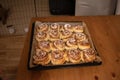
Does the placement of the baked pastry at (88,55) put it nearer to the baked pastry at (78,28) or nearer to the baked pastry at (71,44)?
the baked pastry at (71,44)

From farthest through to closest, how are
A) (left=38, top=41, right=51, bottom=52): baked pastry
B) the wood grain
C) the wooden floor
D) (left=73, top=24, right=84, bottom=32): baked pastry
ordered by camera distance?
the wooden floor, (left=73, top=24, right=84, bottom=32): baked pastry, (left=38, top=41, right=51, bottom=52): baked pastry, the wood grain

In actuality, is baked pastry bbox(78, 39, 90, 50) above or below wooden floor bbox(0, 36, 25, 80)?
above

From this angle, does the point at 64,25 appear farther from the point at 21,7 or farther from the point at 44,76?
the point at 21,7

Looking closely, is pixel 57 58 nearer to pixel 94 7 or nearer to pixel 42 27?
pixel 42 27

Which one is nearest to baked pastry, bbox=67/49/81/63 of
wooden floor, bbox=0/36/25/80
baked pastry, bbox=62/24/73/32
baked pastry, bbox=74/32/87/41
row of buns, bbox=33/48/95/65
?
row of buns, bbox=33/48/95/65

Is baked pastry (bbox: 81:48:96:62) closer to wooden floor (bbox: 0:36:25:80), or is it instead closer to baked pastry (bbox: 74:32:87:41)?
baked pastry (bbox: 74:32:87:41)

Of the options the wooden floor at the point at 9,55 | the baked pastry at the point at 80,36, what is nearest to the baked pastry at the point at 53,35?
the baked pastry at the point at 80,36

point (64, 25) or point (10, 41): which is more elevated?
point (64, 25)

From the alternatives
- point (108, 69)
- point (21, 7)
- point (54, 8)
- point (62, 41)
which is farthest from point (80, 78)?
point (21, 7)
